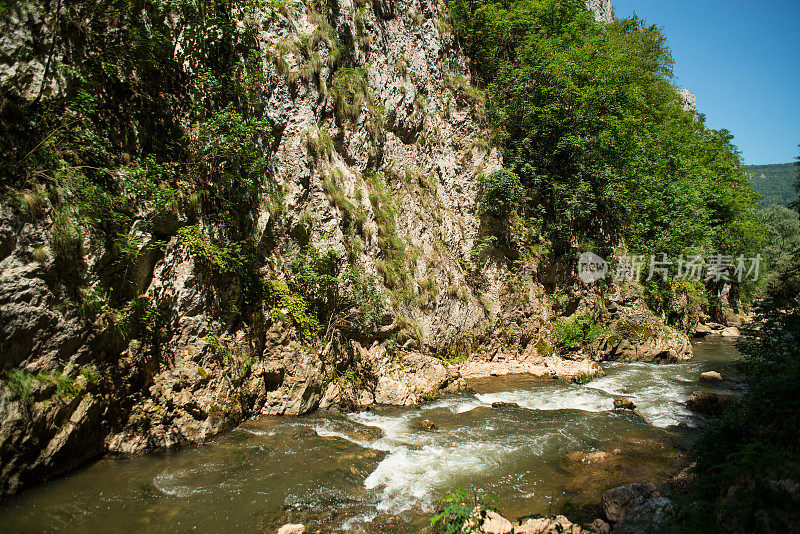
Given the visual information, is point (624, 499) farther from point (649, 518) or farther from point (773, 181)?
point (773, 181)

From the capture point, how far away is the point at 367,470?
6.06 metres

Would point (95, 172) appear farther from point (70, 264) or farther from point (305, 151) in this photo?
point (305, 151)

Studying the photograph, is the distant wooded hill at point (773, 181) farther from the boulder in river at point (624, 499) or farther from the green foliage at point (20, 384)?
the green foliage at point (20, 384)

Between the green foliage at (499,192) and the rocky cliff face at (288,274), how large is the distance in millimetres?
499

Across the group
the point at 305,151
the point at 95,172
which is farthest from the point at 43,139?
the point at 305,151

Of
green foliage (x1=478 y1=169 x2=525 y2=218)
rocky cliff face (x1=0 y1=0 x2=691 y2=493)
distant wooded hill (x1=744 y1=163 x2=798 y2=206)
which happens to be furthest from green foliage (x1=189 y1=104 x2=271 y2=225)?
distant wooded hill (x1=744 y1=163 x2=798 y2=206)

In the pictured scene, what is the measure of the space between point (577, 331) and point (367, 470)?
11.8 metres

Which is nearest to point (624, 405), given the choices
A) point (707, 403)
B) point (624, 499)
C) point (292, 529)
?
point (707, 403)

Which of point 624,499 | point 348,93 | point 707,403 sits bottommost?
point 707,403

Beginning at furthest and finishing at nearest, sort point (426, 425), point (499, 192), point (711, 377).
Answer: point (499, 192) → point (711, 377) → point (426, 425)

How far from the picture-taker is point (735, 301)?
29.1 meters

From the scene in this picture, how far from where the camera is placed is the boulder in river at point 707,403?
9.52 metres

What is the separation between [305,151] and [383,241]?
330 cm

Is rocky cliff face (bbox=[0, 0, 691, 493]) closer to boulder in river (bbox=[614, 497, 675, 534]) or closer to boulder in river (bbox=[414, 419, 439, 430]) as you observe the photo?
boulder in river (bbox=[414, 419, 439, 430])
